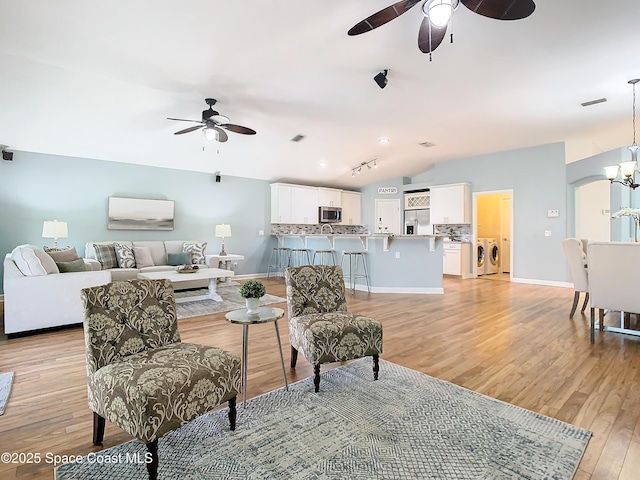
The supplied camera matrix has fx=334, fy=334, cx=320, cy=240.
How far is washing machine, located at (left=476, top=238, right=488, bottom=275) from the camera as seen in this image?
322 inches

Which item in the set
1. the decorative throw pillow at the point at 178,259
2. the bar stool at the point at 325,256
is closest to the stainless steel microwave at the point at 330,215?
the bar stool at the point at 325,256

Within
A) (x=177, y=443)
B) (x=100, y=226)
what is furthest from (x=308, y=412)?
(x=100, y=226)

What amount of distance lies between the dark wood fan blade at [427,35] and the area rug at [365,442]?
2.45 m

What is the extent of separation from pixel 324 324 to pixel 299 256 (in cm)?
520

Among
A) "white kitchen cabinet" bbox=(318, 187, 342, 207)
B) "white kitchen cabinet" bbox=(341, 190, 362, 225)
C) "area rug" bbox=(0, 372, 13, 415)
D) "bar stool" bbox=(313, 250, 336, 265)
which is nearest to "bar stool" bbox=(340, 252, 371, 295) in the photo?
"bar stool" bbox=(313, 250, 336, 265)

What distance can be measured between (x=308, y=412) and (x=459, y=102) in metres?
4.57

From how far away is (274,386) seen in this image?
2385mm

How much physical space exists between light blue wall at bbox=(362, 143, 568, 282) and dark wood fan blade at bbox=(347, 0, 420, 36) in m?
6.15

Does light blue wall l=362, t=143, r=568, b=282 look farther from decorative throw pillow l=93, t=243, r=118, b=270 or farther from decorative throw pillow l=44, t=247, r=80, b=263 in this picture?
decorative throw pillow l=44, t=247, r=80, b=263

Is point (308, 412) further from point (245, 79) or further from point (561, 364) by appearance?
point (245, 79)

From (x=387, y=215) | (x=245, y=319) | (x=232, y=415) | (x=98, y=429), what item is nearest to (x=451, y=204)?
(x=387, y=215)

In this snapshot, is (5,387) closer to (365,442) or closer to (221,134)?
(365,442)

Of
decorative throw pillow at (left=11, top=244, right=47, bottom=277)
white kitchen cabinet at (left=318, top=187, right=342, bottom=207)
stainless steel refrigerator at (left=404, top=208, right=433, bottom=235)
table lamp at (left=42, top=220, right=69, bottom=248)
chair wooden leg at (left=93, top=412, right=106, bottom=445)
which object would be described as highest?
white kitchen cabinet at (left=318, top=187, right=342, bottom=207)

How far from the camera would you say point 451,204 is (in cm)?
810
